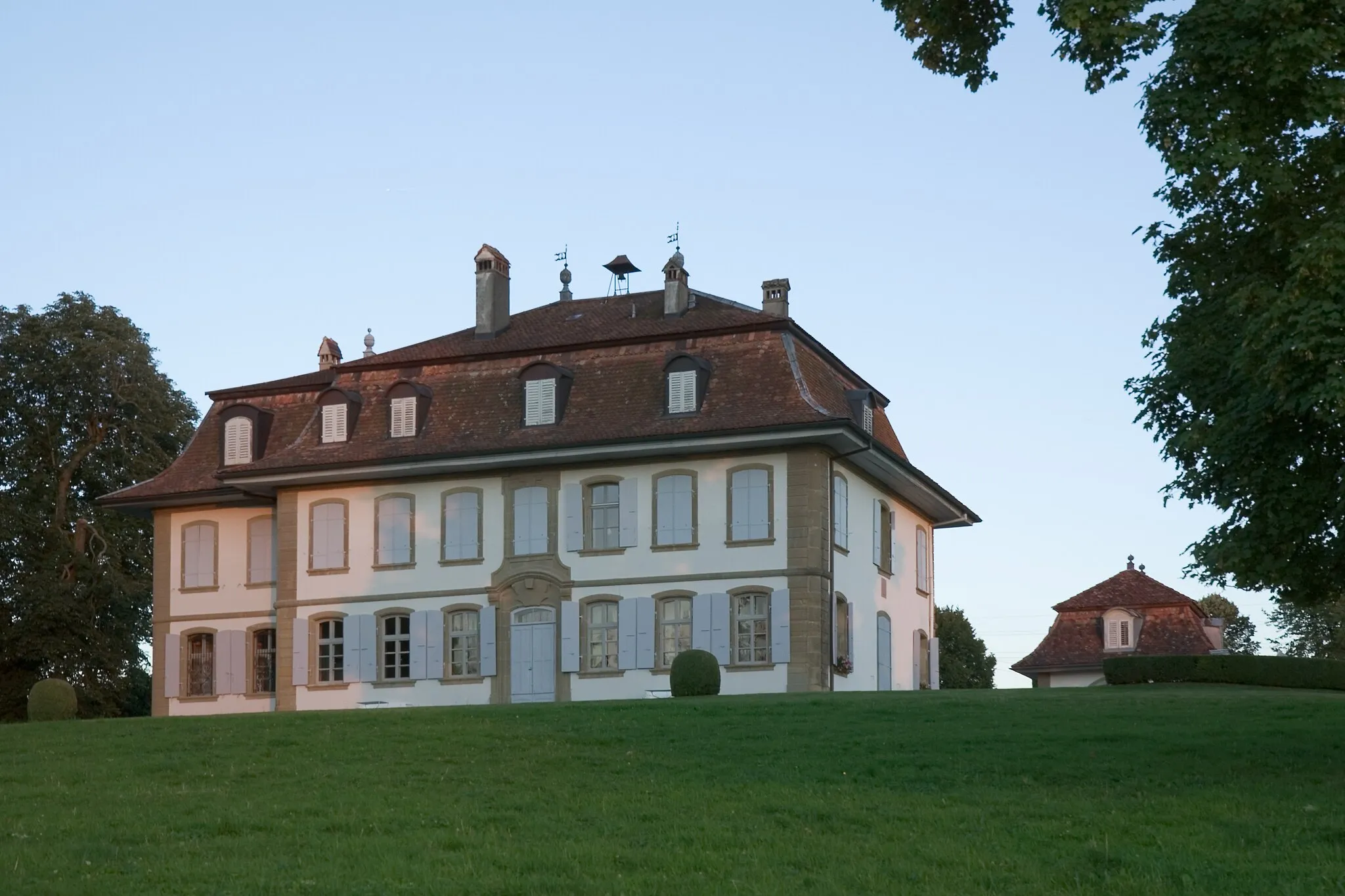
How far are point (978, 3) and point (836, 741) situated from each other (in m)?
8.69

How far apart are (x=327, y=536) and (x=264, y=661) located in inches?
150

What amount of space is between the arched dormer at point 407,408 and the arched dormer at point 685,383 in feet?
19.9

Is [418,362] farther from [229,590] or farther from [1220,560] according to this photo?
[1220,560]

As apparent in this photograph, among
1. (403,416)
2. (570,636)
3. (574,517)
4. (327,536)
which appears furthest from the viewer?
(327,536)

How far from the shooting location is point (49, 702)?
3762cm

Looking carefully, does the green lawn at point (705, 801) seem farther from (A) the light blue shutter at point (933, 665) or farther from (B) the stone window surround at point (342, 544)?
(A) the light blue shutter at point (933, 665)

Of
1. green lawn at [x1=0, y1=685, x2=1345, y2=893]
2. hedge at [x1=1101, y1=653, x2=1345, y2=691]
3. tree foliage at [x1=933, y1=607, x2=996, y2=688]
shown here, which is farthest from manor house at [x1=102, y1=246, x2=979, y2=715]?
tree foliage at [x1=933, y1=607, x2=996, y2=688]

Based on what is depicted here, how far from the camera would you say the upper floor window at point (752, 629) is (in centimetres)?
3872

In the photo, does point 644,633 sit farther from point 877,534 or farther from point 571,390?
point 877,534

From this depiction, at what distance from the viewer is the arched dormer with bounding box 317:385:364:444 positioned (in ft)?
142

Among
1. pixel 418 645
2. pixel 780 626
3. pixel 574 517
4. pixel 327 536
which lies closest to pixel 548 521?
pixel 574 517

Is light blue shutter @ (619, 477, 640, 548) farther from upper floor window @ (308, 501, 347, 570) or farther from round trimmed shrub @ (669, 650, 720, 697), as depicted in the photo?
upper floor window @ (308, 501, 347, 570)

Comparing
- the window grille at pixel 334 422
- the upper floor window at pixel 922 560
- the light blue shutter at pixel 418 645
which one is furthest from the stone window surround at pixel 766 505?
the window grille at pixel 334 422

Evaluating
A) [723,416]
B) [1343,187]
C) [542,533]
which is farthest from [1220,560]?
[542,533]
